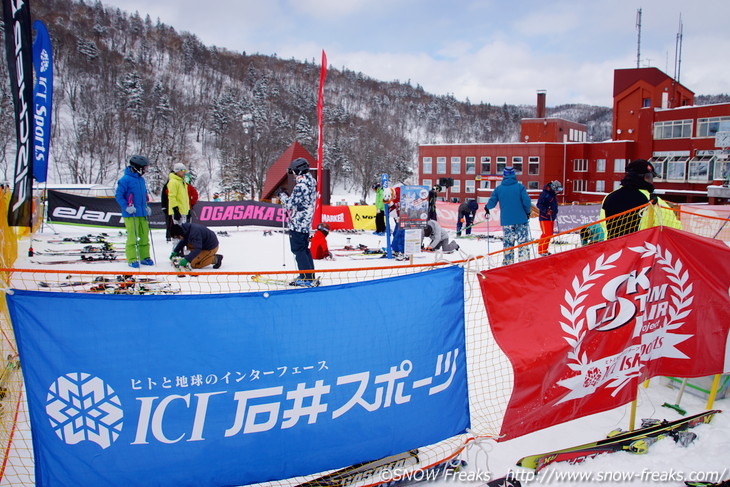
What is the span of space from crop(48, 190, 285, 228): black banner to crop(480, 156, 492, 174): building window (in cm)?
3446

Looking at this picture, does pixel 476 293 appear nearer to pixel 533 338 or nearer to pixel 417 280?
pixel 533 338

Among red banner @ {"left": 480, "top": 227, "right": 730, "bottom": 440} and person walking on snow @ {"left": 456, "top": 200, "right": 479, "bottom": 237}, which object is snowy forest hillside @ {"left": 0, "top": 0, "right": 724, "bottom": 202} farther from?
red banner @ {"left": 480, "top": 227, "right": 730, "bottom": 440}

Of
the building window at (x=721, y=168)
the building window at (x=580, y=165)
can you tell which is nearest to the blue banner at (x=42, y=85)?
the building window at (x=721, y=168)

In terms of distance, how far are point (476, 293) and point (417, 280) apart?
11.3 feet

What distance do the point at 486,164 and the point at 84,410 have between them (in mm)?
46202

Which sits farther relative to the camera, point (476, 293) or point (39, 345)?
point (476, 293)

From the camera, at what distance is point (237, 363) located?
2066 millimetres

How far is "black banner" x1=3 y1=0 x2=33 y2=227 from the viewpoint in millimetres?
4105

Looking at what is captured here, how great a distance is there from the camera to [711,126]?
3509 centimetres

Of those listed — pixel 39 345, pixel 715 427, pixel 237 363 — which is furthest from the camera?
pixel 715 427

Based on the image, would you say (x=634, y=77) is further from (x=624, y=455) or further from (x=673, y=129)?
(x=624, y=455)

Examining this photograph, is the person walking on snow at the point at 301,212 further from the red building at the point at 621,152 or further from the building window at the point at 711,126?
the building window at the point at 711,126

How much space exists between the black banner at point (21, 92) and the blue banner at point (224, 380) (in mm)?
3376

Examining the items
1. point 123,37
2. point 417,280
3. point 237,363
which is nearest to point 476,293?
point 417,280
